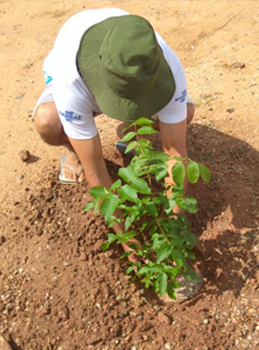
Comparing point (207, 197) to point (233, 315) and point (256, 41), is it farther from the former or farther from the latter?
point (256, 41)

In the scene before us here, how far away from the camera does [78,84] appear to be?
1.76 metres

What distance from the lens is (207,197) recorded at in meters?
2.44

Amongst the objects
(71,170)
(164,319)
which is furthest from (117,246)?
(71,170)

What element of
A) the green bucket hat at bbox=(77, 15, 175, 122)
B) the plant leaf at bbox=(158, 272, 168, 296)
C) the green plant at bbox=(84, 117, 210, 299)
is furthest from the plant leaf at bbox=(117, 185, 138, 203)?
the plant leaf at bbox=(158, 272, 168, 296)

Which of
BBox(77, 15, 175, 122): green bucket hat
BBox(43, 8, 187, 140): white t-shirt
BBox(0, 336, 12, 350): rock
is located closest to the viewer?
BBox(77, 15, 175, 122): green bucket hat

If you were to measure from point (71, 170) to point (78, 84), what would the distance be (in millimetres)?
913

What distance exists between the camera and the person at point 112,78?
1.44 m

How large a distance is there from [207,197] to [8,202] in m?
1.20

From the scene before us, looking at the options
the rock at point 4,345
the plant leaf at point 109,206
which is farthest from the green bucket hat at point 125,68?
the rock at point 4,345

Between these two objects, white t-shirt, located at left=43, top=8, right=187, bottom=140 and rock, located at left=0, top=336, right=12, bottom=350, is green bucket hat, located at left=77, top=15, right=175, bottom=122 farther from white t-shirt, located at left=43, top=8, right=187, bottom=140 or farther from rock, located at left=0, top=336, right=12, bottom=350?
rock, located at left=0, top=336, right=12, bottom=350

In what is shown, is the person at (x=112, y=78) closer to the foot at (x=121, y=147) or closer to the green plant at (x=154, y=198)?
the green plant at (x=154, y=198)

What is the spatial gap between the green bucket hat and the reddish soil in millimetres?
927

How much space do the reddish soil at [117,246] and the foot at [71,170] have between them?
0.18ft

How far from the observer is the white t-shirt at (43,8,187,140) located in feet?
5.82
